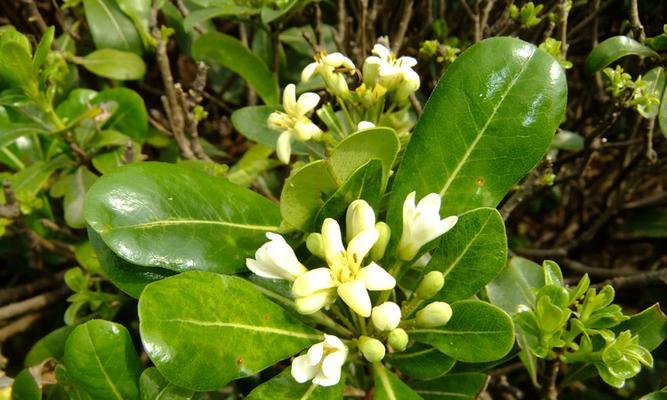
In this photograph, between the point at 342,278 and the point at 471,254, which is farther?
the point at 471,254

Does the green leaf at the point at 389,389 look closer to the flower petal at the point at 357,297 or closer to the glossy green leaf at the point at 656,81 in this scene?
the flower petal at the point at 357,297

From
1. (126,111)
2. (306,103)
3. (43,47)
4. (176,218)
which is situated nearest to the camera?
(176,218)

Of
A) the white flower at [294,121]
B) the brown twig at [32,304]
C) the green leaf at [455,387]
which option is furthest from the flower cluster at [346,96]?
the brown twig at [32,304]

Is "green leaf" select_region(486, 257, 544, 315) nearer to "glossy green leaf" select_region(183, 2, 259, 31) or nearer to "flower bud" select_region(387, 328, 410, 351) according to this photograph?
"flower bud" select_region(387, 328, 410, 351)

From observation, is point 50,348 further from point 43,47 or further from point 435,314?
point 435,314

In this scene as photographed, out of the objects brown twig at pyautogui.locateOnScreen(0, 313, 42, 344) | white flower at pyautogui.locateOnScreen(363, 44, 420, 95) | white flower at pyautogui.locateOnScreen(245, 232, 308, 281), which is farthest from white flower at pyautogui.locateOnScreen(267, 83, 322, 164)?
brown twig at pyautogui.locateOnScreen(0, 313, 42, 344)

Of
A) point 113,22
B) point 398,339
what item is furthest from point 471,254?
point 113,22
